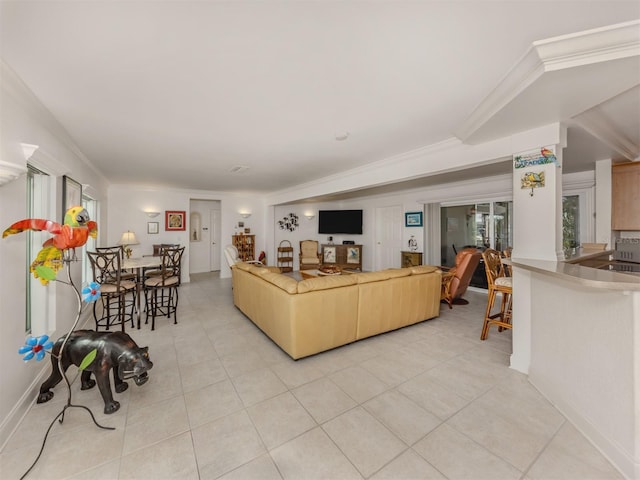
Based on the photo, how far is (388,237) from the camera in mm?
7242

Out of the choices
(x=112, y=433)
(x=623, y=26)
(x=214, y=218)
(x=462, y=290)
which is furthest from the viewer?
(x=214, y=218)

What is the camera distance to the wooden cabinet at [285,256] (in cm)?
785

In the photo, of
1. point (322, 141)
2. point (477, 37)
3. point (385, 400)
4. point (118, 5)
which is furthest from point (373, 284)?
point (118, 5)

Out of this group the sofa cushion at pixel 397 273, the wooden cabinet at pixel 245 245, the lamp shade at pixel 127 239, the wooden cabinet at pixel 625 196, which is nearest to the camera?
the sofa cushion at pixel 397 273

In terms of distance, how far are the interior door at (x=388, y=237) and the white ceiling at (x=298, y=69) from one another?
13.6ft

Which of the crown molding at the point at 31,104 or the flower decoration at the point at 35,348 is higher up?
the crown molding at the point at 31,104

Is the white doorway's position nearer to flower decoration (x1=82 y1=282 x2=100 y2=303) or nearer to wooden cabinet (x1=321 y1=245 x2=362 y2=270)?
wooden cabinet (x1=321 y1=245 x2=362 y2=270)

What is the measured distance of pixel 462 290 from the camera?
4.54 meters

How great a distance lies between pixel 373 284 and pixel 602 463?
1961 millimetres

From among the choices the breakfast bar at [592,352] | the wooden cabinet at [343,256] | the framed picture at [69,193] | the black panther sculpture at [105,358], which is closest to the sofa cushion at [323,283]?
the black panther sculpture at [105,358]

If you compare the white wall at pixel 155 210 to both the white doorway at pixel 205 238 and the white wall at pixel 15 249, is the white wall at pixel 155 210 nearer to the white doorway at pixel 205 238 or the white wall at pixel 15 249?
the white doorway at pixel 205 238

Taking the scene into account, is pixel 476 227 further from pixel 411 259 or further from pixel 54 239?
pixel 54 239

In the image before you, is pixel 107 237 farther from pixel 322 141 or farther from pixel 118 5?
pixel 118 5

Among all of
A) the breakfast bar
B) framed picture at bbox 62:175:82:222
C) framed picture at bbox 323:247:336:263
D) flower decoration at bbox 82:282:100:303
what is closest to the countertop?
the breakfast bar
